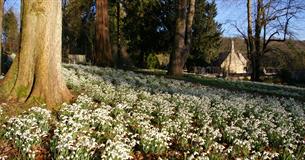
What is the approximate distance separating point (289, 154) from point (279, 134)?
→ 1548mm

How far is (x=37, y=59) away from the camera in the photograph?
33.7 ft

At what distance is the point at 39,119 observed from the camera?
8.69 meters

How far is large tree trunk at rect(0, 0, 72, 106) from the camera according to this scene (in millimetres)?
10195

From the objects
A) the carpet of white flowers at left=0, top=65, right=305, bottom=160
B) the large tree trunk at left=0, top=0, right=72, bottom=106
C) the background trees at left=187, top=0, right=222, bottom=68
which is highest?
the background trees at left=187, top=0, right=222, bottom=68

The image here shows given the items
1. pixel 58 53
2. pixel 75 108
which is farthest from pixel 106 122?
pixel 58 53

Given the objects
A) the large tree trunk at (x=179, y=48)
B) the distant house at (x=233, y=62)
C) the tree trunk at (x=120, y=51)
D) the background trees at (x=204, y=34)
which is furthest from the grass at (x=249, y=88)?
the distant house at (x=233, y=62)

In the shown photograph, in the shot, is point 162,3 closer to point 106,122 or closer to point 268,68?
point 268,68

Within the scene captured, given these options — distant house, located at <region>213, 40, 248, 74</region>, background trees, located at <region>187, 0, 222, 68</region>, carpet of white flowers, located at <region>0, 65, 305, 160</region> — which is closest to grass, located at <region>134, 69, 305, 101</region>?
carpet of white flowers, located at <region>0, 65, 305, 160</region>

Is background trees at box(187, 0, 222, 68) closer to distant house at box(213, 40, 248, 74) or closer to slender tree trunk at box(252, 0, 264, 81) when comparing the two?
slender tree trunk at box(252, 0, 264, 81)

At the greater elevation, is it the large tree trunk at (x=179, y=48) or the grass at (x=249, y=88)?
the large tree trunk at (x=179, y=48)

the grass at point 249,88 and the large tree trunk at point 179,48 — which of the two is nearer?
the grass at point 249,88

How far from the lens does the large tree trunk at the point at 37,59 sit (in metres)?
10.2

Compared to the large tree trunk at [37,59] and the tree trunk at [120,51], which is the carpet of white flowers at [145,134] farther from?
the tree trunk at [120,51]

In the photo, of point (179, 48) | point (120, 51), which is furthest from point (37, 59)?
point (120, 51)
